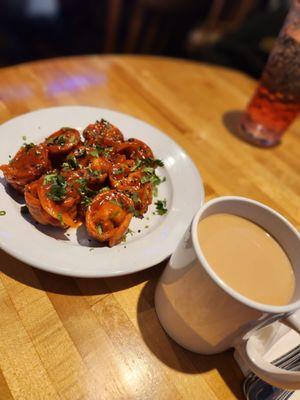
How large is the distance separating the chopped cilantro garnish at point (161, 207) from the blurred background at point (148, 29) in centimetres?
151

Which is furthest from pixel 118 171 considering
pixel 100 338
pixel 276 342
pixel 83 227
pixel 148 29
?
pixel 148 29

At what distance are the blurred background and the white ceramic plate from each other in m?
1.35

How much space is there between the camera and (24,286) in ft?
2.33

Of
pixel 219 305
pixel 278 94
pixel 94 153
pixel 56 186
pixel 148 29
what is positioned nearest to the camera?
pixel 219 305

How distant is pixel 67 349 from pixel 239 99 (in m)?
1.20

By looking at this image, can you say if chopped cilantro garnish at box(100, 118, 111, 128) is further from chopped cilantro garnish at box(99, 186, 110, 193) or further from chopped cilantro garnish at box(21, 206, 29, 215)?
chopped cilantro garnish at box(21, 206, 29, 215)

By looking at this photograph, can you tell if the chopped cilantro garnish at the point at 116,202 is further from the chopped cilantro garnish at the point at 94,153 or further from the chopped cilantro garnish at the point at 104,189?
the chopped cilantro garnish at the point at 94,153

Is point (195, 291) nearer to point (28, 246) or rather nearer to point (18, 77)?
point (28, 246)

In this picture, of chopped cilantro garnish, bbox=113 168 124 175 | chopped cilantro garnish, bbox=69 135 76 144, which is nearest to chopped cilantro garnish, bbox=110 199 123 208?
chopped cilantro garnish, bbox=113 168 124 175

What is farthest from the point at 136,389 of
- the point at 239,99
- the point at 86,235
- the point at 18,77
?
the point at 239,99

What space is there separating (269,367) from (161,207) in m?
0.42

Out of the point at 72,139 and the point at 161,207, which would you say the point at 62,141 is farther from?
the point at 161,207

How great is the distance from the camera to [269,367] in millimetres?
570

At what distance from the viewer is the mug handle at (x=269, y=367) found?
531 mm
